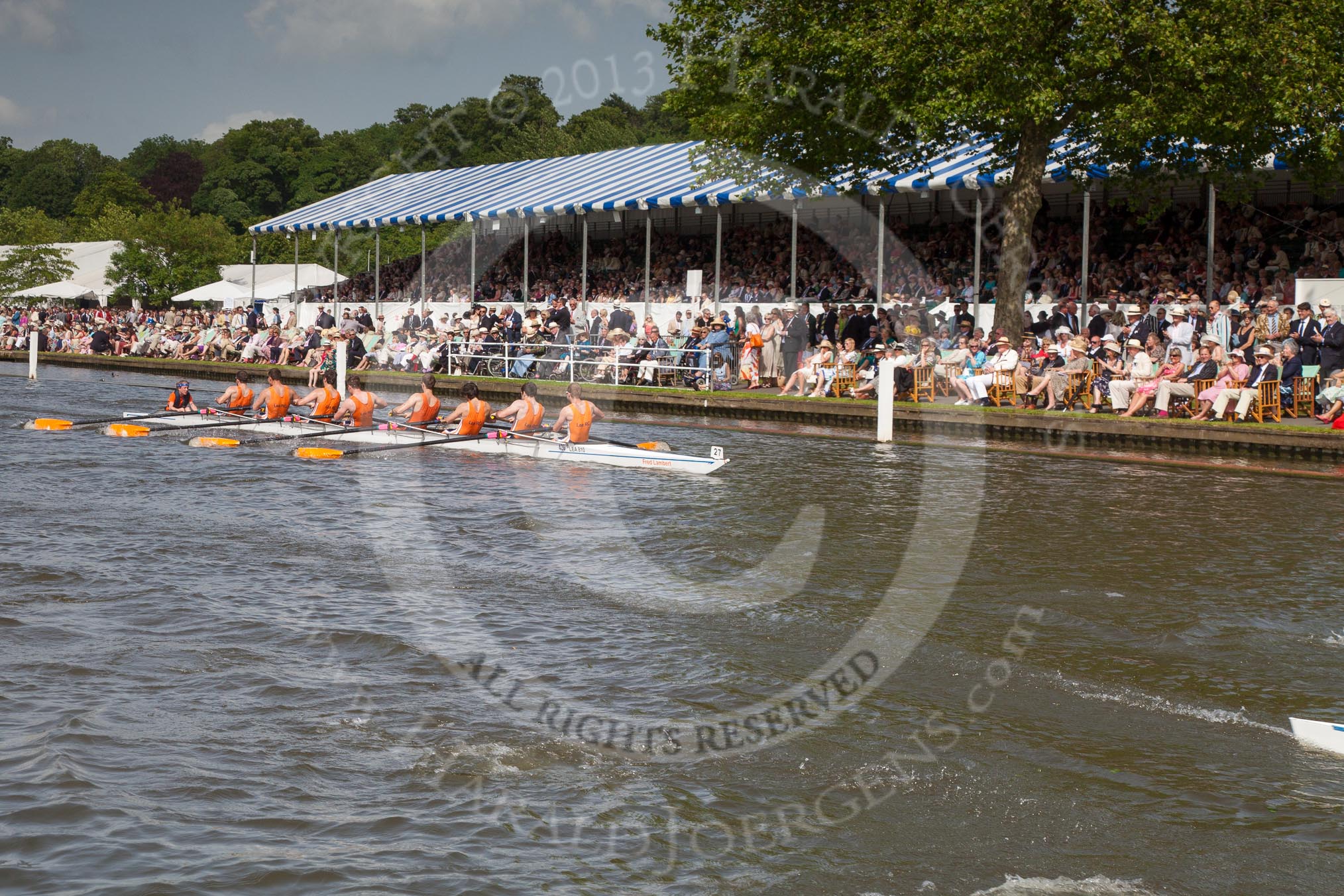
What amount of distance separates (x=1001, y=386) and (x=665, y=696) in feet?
57.3

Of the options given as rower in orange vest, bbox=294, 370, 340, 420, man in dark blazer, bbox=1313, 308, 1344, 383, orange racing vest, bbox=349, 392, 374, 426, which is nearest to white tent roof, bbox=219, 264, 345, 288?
rower in orange vest, bbox=294, 370, 340, 420

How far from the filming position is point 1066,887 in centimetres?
599

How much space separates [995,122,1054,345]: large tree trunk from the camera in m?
25.7

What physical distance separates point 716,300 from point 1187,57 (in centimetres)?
1332

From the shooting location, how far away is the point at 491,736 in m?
7.83

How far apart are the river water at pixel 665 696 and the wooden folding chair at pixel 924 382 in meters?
8.85

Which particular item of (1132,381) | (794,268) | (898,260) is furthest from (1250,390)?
(794,268)

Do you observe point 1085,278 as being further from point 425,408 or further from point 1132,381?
A: point 425,408

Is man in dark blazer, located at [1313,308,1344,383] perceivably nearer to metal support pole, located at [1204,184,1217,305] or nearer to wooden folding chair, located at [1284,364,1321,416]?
wooden folding chair, located at [1284,364,1321,416]

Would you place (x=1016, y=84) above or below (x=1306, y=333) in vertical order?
above

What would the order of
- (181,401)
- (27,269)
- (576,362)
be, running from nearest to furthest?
(181,401), (576,362), (27,269)

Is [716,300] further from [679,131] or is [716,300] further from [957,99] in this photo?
[679,131]

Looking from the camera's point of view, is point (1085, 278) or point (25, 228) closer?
point (1085, 278)

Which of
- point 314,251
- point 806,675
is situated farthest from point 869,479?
point 314,251
